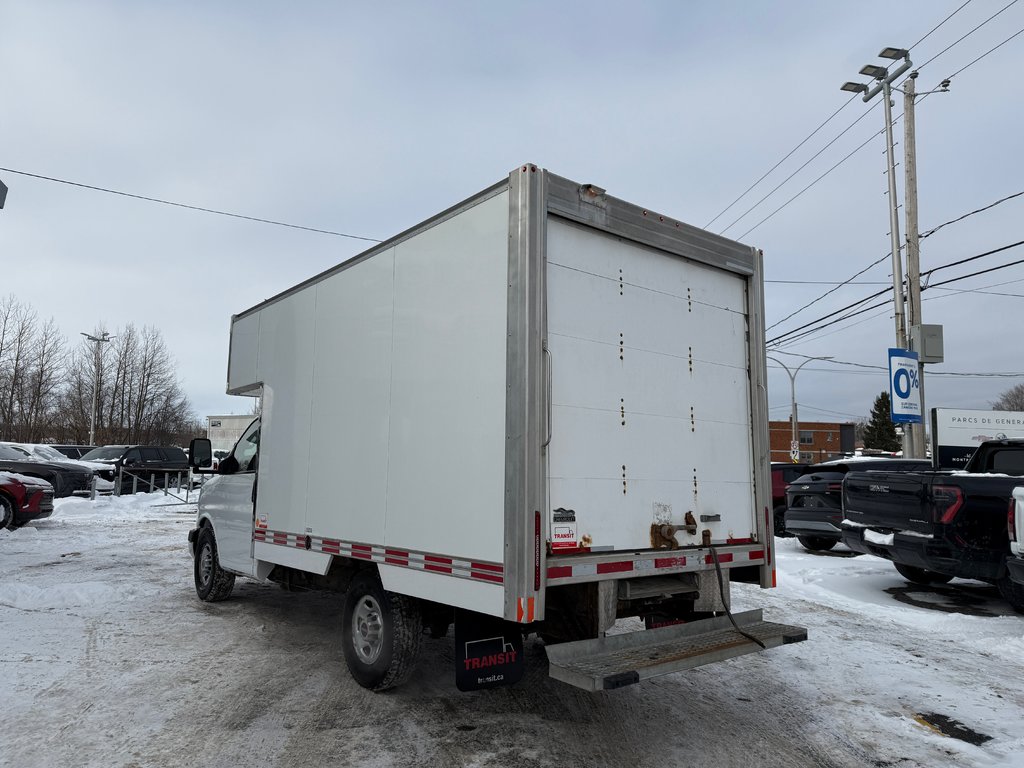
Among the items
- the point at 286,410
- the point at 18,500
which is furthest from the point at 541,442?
the point at 18,500

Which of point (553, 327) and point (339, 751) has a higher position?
point (553, 327)

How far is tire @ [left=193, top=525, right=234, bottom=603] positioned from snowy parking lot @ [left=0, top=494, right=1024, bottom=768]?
0.18 meters

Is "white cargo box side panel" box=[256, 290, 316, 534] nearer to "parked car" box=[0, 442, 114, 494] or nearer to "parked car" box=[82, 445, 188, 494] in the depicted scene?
"parked car" box=[0, 442, 114, 494]

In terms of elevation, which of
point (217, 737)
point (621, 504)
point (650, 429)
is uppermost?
point (650, 429)

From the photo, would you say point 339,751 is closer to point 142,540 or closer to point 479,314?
point 479,314

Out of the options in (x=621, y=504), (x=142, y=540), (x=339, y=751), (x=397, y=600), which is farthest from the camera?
(x=142, y=540)

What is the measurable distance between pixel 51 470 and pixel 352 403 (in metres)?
17.5

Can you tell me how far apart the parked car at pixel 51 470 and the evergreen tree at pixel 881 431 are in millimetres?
67754

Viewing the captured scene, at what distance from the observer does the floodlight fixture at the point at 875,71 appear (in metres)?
15.6

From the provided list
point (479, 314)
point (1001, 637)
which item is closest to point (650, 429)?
point (479, 314)

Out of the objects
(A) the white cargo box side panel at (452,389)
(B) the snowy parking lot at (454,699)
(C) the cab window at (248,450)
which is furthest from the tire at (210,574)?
(A) the white cargo box side panel at (452,389)

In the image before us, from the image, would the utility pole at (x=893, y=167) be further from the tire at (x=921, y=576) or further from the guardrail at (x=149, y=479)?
the guardrail at (x=149, y=479)

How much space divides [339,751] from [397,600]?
99 cm

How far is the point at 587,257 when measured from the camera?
4.41m
